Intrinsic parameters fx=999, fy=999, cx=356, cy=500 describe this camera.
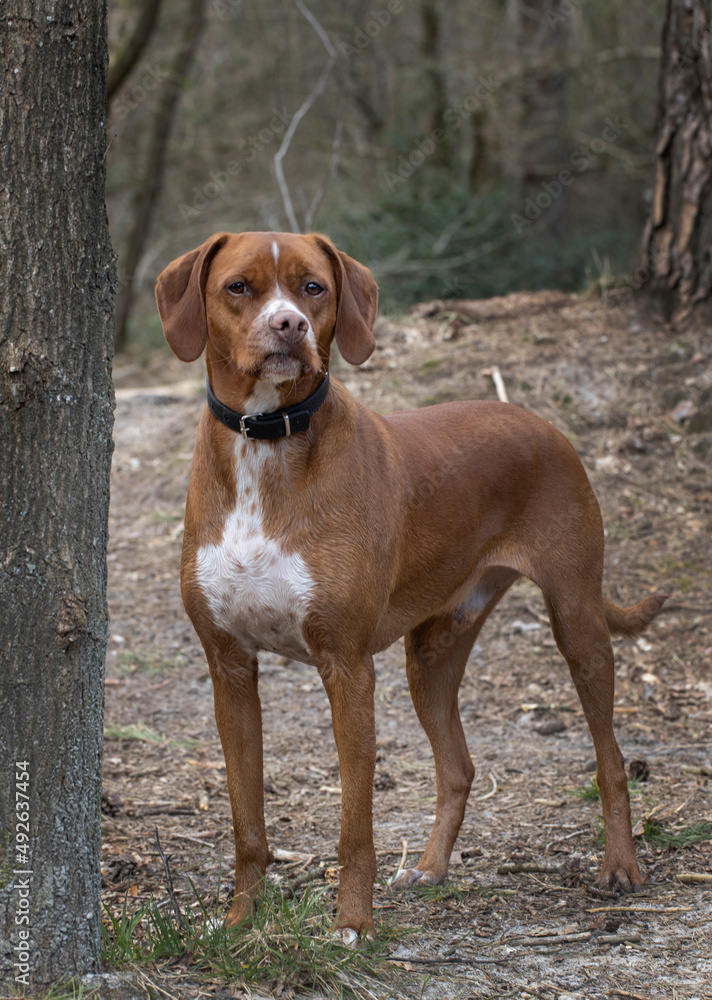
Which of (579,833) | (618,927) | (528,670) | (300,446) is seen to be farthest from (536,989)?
(528,670)

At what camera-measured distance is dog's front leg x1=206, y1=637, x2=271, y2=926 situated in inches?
122

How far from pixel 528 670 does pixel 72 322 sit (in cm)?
368

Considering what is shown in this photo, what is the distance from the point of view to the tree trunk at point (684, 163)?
693 cm

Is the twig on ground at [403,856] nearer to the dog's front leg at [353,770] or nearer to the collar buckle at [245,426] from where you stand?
the dog's front leg at [353,770]

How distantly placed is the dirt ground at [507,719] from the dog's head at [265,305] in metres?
1.66

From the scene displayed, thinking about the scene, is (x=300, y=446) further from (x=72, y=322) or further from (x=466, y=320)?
(x=466, y=320)

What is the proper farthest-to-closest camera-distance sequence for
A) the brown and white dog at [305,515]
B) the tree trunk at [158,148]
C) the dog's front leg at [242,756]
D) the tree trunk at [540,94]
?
the tree trunk at [158,148] < the tree trunk at [540,94] < the dog's front leg at [242,756] < the brown and white dog at [305,515]

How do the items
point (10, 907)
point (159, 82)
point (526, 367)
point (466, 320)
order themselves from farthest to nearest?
1. point (159, 82)
2. point (466, 320)
3. point (526, 367)
4. point (10, 907)

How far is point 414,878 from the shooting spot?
11.6ft

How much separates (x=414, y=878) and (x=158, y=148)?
11651 millimetres

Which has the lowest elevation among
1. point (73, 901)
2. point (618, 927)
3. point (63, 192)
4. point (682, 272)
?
point (618, 927)

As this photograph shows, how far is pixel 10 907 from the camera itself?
244 centimetres

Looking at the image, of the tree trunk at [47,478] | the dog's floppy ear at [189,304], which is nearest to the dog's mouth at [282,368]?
the dog's floppy ear at [189,304]

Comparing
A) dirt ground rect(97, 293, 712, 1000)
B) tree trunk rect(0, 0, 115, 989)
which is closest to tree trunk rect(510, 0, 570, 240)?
dirt ground rect(97, 293, 712, 1000)
